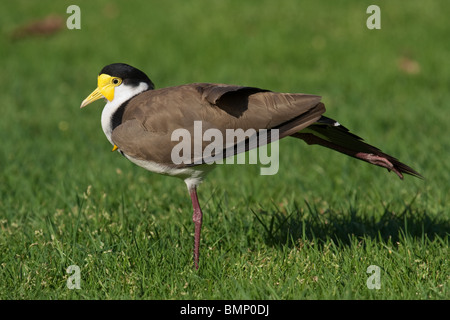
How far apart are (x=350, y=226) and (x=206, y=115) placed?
6.09 feet

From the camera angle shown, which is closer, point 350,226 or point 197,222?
point 197,222

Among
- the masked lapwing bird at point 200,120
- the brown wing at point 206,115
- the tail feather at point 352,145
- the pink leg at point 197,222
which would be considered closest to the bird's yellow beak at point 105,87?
the masked lapwing bird at point 200,120

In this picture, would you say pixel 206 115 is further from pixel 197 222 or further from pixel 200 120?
pixel 197 222

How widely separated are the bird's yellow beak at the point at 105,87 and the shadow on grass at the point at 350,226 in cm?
155

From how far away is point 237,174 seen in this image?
24.3 feet

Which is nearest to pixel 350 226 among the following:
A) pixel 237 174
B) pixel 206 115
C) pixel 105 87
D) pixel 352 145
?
pixel 352 145

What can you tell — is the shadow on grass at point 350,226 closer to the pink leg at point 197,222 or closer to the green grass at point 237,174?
the green grass at point 237,174

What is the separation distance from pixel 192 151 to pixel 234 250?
1.15 metres

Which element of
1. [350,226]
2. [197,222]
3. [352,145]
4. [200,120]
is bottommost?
[350,226]

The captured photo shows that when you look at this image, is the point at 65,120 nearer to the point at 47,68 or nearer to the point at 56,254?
the point at 47,68

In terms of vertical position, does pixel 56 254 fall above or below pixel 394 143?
below

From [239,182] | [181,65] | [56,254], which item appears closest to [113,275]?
[56,254]

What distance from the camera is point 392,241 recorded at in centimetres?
523
